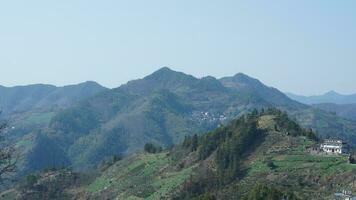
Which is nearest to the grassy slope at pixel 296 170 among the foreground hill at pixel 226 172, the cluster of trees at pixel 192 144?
the foreground hill at pixel 226 172

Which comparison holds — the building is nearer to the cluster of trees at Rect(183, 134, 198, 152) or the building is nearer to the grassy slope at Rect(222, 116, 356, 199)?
the grassy slope at Rect(222, 116, 356, 199)

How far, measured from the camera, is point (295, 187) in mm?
88375

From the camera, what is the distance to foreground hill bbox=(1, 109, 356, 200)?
89.9 m

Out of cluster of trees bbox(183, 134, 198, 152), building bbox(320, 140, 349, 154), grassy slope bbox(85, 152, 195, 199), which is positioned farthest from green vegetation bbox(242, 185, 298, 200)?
cluster of trees bbox(183, 134, 198, 152)

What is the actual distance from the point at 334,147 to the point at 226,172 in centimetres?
2309

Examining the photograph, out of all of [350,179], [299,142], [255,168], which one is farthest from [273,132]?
→ [350,179]

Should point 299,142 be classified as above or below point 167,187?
above

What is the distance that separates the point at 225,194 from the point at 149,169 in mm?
50831

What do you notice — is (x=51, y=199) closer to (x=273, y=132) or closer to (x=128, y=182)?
(x=128, y=182)

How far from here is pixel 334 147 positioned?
11288cm

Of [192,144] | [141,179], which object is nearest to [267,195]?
[141,179]

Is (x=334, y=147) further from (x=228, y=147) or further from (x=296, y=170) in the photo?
(x=228, y=147)

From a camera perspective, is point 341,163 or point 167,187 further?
point 167,187

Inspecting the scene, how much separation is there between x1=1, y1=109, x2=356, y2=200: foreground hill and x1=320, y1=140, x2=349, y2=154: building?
3.39m
